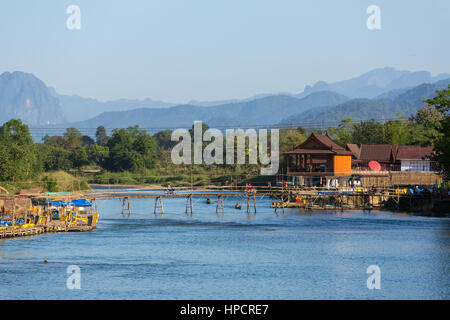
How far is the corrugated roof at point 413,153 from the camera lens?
96.1 m

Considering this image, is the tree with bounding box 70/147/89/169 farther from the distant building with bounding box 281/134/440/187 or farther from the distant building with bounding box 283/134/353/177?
the distant building with bounding box 283/134/353/177

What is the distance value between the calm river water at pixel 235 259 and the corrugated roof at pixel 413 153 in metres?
28.5

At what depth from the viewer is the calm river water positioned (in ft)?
120

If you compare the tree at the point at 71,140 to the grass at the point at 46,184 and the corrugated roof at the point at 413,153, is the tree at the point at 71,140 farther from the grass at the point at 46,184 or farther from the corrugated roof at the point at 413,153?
the corrugated roof at the point at 413,153

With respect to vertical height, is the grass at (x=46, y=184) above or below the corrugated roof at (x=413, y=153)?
below

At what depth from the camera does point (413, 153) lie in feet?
318

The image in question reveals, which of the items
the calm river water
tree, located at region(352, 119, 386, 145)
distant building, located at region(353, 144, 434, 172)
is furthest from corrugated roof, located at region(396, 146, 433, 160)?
the calm river water

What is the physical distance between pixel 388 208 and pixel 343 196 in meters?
6.57

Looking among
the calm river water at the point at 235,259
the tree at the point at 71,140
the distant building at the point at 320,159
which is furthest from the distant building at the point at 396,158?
the tree at the point at 71,140

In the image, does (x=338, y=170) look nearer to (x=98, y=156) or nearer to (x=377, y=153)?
(x=377, y=153)

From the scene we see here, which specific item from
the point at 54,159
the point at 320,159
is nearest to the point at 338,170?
the point at 320,159

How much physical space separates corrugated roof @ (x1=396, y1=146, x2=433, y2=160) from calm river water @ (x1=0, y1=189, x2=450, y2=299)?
1121 inches

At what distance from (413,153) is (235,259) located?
58.5 metres
